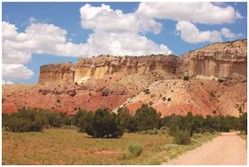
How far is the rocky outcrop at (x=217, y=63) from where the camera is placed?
119375mm

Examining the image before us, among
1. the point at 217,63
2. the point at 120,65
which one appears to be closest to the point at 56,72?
the point at 120,65

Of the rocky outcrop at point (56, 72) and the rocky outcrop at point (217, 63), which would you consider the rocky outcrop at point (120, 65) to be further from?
the rocky outcrop at point (217, 63)

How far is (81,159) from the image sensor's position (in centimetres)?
2366

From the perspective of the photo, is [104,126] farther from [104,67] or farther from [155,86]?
[104,67]

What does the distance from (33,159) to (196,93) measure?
3128 inches

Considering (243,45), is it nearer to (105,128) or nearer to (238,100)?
(238,100)

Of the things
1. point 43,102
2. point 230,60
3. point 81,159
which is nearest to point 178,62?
point 230,60

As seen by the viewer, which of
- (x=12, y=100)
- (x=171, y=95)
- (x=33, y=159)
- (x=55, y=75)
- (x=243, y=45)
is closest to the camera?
(x=33, y=159)

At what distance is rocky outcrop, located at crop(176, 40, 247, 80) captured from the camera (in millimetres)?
119375

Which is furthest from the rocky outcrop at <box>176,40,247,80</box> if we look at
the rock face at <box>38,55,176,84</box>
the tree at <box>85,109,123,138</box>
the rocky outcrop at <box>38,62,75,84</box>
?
the tree at <box>85,109,123,138</box>

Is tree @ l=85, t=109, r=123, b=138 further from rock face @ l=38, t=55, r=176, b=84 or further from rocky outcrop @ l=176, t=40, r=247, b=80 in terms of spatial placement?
rock face @ l=38, t=55, r=176, b=84

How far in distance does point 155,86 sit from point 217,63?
24780 millimetres

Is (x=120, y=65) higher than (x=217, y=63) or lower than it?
lower

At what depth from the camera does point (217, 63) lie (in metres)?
121
